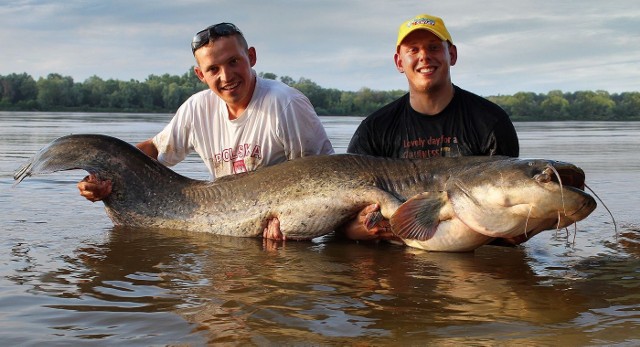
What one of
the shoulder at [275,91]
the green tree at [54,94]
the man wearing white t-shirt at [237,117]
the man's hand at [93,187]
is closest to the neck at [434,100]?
the man wearing white t-shirt at [237,117]

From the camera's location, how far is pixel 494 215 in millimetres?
4434

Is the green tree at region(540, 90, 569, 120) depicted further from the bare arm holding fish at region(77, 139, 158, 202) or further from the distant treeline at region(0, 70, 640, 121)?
the bare arm holding fish at region(77, 139, 158, 202)

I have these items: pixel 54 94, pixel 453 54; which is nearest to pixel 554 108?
pixel 54 94

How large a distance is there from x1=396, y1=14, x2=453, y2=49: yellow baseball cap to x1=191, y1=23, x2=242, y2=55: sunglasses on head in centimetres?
135

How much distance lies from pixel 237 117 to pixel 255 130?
191 millimetres

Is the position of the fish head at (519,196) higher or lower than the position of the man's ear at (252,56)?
lower

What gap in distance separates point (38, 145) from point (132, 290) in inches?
451

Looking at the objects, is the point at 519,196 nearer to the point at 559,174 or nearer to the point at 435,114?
the point at 559,174

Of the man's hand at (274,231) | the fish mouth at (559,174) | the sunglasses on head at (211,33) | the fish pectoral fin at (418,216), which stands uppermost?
the sunglasses on head at (211,33)

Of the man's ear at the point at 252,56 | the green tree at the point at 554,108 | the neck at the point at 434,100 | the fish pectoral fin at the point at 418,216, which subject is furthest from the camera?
the green tree at the point at 554,108

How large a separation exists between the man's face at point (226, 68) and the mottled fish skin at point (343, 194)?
726mm

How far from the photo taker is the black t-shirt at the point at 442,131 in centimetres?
534

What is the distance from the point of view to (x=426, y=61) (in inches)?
211

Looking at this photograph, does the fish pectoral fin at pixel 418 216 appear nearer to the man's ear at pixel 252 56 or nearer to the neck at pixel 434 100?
the neck at pixel 434 100
